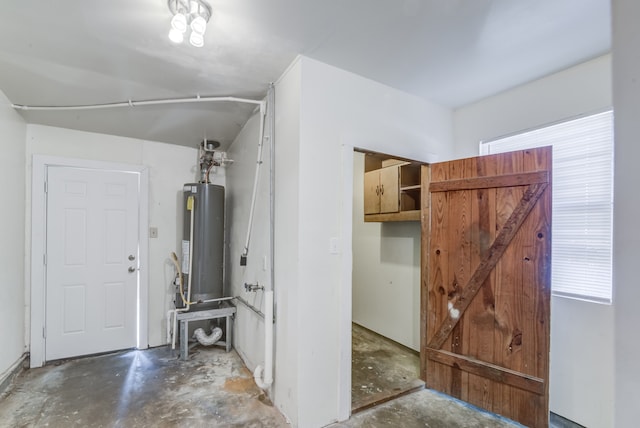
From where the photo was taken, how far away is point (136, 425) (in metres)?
1.95

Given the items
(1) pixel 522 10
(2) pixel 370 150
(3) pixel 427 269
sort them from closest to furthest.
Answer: (1) pixel 522 10
(2) pixel 370 150
(3) pixel 427 269

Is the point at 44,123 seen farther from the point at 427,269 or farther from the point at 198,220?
the point at 427,269

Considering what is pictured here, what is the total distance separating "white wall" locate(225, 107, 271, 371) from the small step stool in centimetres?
8

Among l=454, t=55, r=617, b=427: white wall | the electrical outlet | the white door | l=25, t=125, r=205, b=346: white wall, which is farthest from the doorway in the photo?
the white door

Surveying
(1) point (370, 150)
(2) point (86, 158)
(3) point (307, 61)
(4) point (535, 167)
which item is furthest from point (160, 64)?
(4) point (535, 167)

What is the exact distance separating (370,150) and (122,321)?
3267 mm

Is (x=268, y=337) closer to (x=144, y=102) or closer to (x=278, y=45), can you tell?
(x=278, y=45)

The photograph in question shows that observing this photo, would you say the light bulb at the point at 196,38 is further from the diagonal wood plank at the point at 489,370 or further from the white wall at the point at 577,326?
the diagonal wood plank at the point at 489,370

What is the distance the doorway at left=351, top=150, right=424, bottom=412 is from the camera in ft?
8.39

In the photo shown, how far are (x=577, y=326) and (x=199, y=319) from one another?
326cm

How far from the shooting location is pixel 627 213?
63cm

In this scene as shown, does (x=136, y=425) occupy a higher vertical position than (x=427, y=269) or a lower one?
lower

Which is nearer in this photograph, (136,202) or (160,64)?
(160,64)

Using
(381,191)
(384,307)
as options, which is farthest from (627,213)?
(384,307)
